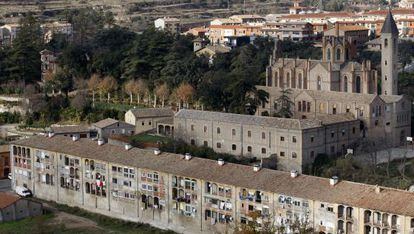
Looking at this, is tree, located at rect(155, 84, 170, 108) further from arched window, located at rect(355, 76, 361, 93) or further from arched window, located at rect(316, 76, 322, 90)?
arched window, located at rect(355, 76, 361, 93)

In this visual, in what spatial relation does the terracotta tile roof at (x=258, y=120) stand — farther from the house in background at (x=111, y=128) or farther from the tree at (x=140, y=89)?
the tree at (x=140, y=89)

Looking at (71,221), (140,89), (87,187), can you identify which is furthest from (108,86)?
(71,221)

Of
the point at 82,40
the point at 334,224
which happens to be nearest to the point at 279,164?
the point at 334,224

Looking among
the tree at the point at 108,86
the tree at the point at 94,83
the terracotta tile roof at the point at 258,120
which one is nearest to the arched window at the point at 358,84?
the terracotta tile roof at the point at 258,120

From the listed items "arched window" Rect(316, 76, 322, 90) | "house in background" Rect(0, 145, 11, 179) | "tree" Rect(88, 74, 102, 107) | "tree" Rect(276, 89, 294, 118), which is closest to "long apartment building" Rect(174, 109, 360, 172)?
"tree" Rect(276, 89, 294, 118)

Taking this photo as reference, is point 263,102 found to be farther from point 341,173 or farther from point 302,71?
point 341,173
